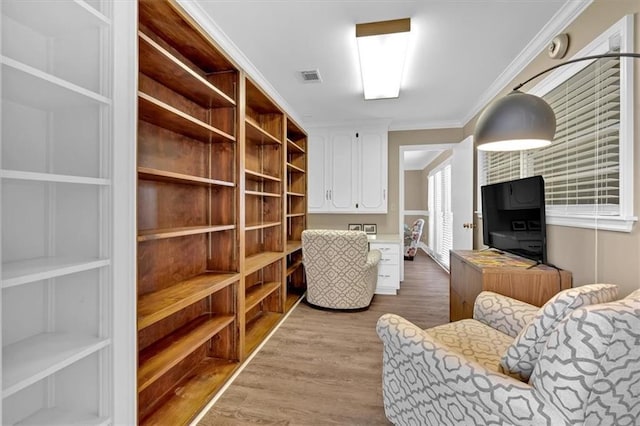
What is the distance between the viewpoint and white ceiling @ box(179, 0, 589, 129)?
187 centimetres

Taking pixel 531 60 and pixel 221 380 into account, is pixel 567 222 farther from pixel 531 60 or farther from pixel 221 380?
pixel 221 380

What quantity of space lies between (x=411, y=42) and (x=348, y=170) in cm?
231

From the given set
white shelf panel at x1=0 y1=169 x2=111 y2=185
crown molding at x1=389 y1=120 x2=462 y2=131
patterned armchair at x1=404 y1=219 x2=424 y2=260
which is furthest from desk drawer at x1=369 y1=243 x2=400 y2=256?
white shelf panel at x1=0 y1=169 x2=111 y2=185

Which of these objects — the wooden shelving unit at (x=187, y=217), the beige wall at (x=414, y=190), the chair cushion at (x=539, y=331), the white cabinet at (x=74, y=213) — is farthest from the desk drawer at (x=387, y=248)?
the beige wall at (x=414, y=190)

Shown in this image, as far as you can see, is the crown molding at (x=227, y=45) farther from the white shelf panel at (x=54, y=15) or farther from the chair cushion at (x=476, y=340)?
the chair cushion at (x=476, y=340)

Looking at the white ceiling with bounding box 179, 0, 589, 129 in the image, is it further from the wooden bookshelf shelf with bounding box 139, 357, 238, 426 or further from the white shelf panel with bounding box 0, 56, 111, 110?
the wooden bookshelf shelf with bounding box 139, 357, 238, 426

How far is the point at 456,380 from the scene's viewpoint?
3.62 feet

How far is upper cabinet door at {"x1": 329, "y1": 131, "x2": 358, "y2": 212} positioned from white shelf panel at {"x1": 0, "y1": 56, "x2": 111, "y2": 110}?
3.49 m

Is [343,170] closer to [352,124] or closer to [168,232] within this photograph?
[352,124]

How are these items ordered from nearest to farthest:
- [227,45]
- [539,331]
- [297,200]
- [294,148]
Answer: [539,331] → [227,45] → [294,148] → [297,200]

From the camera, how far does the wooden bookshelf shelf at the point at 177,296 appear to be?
147 cm

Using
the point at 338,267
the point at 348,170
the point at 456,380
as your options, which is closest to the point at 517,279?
the point at 456,380

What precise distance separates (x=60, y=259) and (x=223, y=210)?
1179 mm

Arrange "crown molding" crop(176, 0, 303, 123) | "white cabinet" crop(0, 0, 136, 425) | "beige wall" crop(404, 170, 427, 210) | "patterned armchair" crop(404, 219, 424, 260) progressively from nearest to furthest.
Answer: "white cabinet" crop(0, 0, 136, 425), "crown molding" crop(176, 0, 303, 123), "patterned armchair" crop(404, 219, 424, 260), "beige wall" crop(404, 170, 427, 210)
